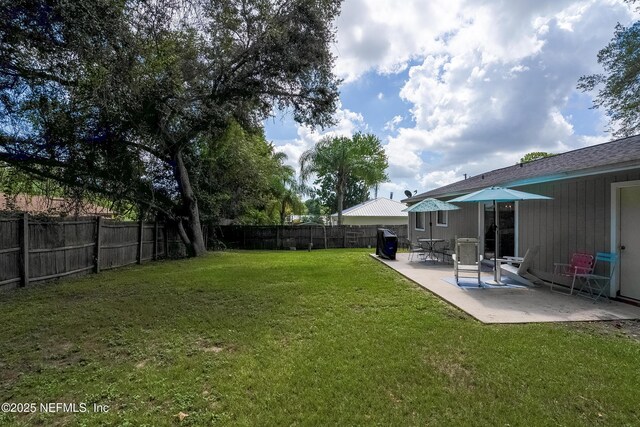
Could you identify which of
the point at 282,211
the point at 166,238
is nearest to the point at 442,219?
the point at 166,238

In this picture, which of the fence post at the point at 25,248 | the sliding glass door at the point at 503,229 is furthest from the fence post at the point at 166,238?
the sliding glass door at the point at 503,229

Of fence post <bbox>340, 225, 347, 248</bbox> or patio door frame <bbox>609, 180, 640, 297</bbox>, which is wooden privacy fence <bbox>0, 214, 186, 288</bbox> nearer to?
fence post <bbox>340, 225, 347, 248</bbox>

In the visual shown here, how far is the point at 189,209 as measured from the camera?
13727mm

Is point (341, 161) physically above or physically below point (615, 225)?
above

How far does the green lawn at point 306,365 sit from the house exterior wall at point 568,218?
2776 mm

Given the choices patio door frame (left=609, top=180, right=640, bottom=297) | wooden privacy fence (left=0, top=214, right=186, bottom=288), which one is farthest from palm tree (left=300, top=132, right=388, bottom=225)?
patio door frame (left=609, top=180, right=640, bottom=297)

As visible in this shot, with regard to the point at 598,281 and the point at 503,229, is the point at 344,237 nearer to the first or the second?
the point at 503,229

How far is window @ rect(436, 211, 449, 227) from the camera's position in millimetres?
13136

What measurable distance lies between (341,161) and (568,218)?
69.8 ft

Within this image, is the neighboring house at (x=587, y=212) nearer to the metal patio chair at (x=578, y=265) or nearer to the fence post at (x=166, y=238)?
the metal patio chair at (x=578, y=265)

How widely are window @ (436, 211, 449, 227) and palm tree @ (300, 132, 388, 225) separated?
544 inches

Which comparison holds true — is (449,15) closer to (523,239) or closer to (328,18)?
(328,18)

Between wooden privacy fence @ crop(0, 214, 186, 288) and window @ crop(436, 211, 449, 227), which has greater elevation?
window @ crop(436, 211, 449, 227)

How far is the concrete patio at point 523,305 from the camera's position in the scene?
16.0 ft
